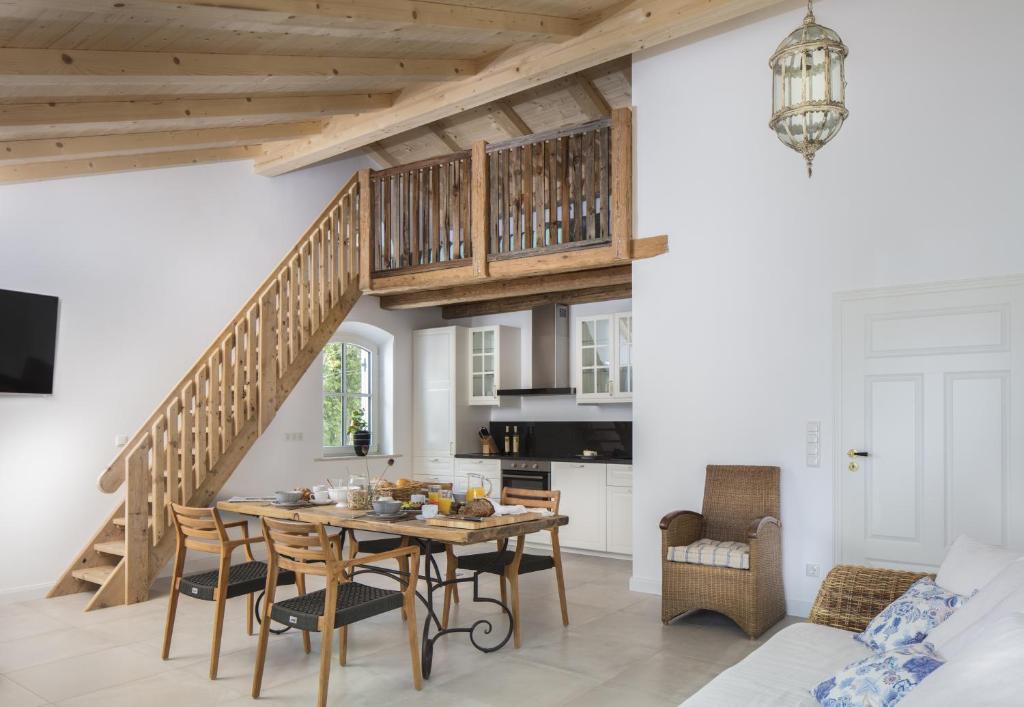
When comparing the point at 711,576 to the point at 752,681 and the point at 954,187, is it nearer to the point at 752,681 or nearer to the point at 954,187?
the point at 752,681

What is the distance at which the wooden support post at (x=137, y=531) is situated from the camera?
568cm

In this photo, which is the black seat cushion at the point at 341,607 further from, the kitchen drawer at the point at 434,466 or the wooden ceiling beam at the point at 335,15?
the kitchen drawer at the point at 434,466

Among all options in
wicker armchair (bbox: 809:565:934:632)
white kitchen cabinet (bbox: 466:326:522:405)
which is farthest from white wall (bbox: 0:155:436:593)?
wicker armchair (bbox: 809:565:934:632)

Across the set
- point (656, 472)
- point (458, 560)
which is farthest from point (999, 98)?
point (458, 560)

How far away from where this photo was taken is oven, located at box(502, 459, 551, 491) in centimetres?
807

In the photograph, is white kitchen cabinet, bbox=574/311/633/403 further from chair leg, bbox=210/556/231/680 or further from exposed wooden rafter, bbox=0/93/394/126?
chair leg, bbox=210/556/231/680

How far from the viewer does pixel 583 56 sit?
578cm

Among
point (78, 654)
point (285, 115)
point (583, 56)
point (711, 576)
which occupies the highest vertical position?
point (583, 56)

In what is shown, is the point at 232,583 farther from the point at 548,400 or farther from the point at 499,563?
the point at 548,400

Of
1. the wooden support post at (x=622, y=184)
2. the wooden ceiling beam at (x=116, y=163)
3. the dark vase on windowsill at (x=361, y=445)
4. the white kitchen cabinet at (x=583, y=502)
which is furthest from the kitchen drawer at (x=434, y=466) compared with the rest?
the wooden ceiling beam at (x=116, y=163)

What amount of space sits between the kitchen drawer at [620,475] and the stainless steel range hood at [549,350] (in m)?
1.26

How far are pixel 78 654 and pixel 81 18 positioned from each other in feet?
11.9

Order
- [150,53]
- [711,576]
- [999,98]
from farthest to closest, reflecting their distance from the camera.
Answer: [711,576] < [999,98] < [150,53]

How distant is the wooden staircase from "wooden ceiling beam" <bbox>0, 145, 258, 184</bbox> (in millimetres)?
1086
